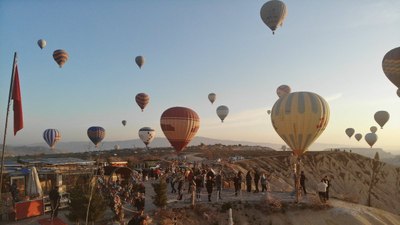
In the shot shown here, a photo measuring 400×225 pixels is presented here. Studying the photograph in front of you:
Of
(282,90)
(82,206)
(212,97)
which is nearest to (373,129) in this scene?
(282,90)

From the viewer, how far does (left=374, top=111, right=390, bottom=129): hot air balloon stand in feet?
188

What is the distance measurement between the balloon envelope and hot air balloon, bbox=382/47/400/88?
1435cm

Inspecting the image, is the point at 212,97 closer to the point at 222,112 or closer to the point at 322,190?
the point at 222,112

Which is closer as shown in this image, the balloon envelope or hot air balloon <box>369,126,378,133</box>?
the balloon envelope

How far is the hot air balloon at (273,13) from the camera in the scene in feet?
126

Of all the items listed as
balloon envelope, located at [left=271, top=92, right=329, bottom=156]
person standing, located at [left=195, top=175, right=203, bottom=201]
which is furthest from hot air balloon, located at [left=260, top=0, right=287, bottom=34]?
person standing, located at [left=195, top=175, right=203, bottom=201]

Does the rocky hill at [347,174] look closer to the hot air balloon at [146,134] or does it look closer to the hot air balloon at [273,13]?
the hot air balloon at [146,134]

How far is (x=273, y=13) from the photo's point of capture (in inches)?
1513

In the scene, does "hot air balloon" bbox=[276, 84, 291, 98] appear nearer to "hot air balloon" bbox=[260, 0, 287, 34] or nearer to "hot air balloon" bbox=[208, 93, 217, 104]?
"hot air balloon" bbox=[208, 93, 217, 104]

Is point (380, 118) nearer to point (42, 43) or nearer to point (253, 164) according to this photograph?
point (253, 164)

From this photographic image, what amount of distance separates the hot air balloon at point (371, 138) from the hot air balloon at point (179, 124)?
168 feet

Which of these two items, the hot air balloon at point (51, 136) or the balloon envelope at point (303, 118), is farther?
the hot air balloon at point (51, 136)

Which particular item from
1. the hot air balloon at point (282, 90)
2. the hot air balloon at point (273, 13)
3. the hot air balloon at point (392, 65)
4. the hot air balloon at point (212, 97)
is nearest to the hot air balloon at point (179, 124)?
→ the hot air balloon at point (273, 13)

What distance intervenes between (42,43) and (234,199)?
44160 mm
